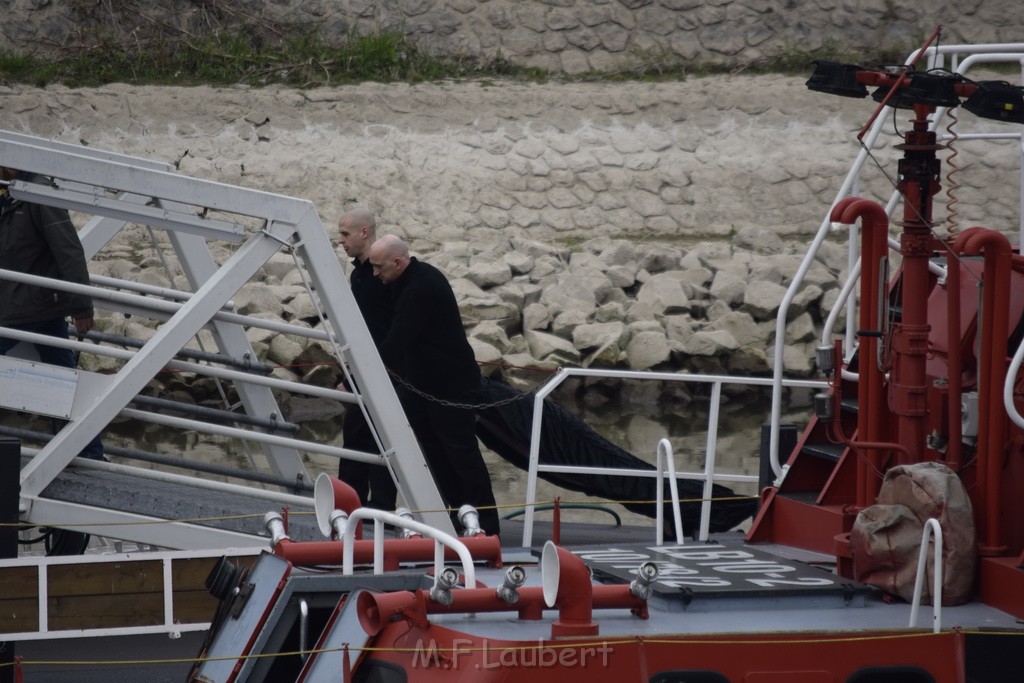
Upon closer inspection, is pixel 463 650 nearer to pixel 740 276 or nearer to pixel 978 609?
pixel 978 609

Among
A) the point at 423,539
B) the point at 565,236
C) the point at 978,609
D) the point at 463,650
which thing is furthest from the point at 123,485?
the point at 565,236

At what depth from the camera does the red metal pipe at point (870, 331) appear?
17.3 ft

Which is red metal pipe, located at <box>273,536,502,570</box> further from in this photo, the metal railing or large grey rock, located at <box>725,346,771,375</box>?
large grey rock, located at <box>725,346,771,375</box>

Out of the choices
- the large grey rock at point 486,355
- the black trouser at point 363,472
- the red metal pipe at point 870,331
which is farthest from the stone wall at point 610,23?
the red metal pipe at point 870,331

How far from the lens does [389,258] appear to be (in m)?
7.36

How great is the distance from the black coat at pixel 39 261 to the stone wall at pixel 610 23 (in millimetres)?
15191

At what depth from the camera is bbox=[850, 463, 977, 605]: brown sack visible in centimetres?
478

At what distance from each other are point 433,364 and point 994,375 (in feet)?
10.6

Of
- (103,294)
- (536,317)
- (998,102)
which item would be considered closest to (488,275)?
(536,317)

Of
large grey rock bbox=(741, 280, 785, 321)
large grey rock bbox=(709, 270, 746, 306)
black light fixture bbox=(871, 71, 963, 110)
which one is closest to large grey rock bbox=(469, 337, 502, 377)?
large grey rock bbox=(709, 270, 746, 306)

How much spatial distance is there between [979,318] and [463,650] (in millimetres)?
2363

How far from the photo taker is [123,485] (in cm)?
628

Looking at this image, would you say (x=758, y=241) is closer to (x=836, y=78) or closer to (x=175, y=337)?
(x=175, y=337)

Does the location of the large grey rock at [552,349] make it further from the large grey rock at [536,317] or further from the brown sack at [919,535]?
the brown sack at [919,535]
